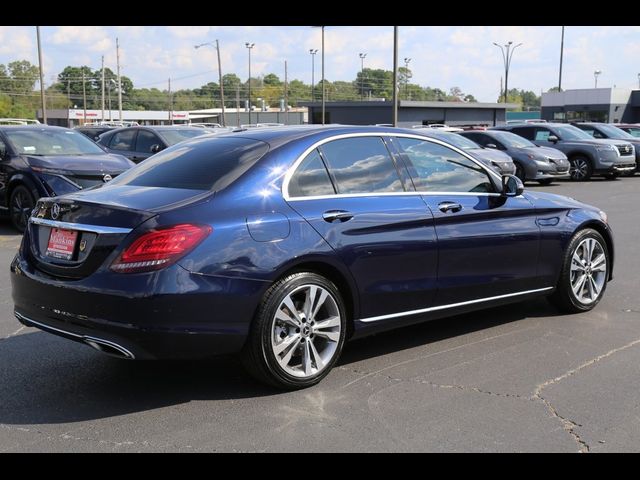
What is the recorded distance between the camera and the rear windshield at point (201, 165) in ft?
14.4

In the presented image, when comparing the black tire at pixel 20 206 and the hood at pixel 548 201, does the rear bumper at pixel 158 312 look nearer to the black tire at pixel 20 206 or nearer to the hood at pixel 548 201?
the hood at pixel 548 201

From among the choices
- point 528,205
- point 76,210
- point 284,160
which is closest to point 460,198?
point 528,205

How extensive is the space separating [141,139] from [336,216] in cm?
1174

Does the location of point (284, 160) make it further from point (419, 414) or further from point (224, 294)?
point (419, 414)

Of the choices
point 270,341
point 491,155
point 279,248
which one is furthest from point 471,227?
point 491,155

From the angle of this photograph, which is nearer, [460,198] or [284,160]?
[284,160]

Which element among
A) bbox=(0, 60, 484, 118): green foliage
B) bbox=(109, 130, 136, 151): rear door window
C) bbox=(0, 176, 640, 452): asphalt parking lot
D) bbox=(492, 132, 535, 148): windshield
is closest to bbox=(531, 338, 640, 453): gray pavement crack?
bbox=(0, 176, 640, 452): asphalt parking lot

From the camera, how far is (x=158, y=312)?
3.79 meters

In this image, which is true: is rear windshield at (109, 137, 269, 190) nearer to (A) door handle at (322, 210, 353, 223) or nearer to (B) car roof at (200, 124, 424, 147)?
(B) car roof at (200, 124, 424, 147)

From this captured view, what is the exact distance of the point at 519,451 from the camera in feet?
11.4

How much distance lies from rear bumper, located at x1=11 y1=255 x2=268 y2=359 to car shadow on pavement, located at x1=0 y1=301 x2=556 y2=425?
0.40 m

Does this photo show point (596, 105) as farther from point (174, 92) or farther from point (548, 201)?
point (174, 92)
